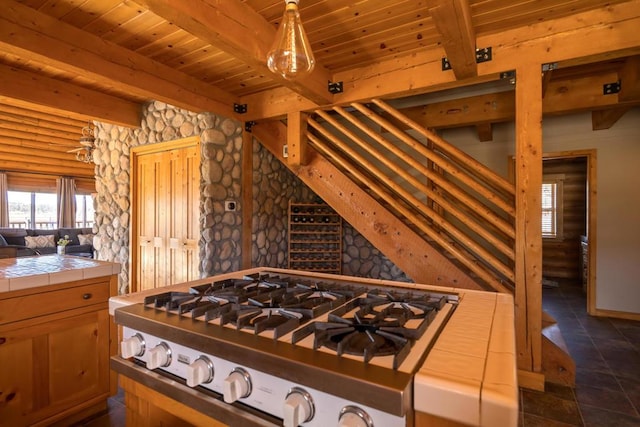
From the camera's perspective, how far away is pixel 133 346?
1.09 meters

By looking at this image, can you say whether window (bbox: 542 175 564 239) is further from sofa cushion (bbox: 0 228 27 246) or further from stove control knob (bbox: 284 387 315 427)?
sofa cushion (bbox: 0 228 27 246)

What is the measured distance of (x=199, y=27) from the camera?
1841mm

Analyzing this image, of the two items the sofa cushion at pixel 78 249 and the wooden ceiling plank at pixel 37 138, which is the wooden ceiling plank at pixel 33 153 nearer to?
the wooden ceiling plank at pixel 37 138

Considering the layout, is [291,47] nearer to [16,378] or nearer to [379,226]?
[379,226]

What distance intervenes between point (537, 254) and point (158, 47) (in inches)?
131

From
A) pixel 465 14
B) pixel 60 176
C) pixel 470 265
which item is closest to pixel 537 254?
pixel 470 265

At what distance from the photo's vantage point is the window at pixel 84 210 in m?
9.38

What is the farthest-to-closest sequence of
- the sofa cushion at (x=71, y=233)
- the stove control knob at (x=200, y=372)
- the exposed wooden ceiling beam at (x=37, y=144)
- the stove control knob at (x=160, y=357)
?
1. the sofa cushion at (x=71, y=233)
2. the exposed wooden ceiling beam at (x=37, y=144)
3. the stove control knob at (x=160, y=357)
4. the stove control knob at (x=200, y=372)

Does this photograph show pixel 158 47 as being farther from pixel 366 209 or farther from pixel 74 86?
pixel 366 209

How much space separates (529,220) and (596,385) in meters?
1.35

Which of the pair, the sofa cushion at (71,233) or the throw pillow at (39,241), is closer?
the throw pillow at (39,241)

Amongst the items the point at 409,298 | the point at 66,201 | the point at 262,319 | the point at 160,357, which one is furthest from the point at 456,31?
the point at 66,201

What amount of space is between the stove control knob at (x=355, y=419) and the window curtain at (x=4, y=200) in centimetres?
1002

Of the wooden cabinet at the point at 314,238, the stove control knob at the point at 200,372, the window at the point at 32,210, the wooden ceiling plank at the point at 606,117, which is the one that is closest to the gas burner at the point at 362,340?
the stove control knob at the point at 200,372
